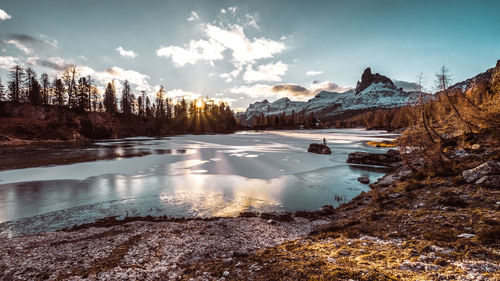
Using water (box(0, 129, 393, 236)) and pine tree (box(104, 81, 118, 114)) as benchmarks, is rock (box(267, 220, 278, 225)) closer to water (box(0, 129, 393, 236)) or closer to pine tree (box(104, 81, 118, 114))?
water (box(0, 129, 393, 236))

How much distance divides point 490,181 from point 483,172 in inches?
43.0

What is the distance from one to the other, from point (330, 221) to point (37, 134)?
76.4 m

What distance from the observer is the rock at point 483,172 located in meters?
10.1

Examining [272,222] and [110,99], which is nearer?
[272,222]

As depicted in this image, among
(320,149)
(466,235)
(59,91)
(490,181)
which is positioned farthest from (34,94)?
(490,181)

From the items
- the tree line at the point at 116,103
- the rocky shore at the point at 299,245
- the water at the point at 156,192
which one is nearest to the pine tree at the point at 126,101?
the tree line at the point at 116,103

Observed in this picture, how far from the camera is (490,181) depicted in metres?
9.57

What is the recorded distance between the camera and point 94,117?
257ft

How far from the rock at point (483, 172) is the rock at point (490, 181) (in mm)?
548

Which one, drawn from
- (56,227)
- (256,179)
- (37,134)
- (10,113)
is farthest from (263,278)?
(10,113)

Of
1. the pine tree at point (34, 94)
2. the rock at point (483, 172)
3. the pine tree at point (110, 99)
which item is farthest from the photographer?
the pine tree at point (110, 99)

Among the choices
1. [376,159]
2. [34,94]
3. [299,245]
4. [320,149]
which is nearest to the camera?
[299,245]

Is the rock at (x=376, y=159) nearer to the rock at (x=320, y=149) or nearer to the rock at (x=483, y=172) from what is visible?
the rock at (x=320, y=149)

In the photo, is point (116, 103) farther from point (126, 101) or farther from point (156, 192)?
point (156, 192)
